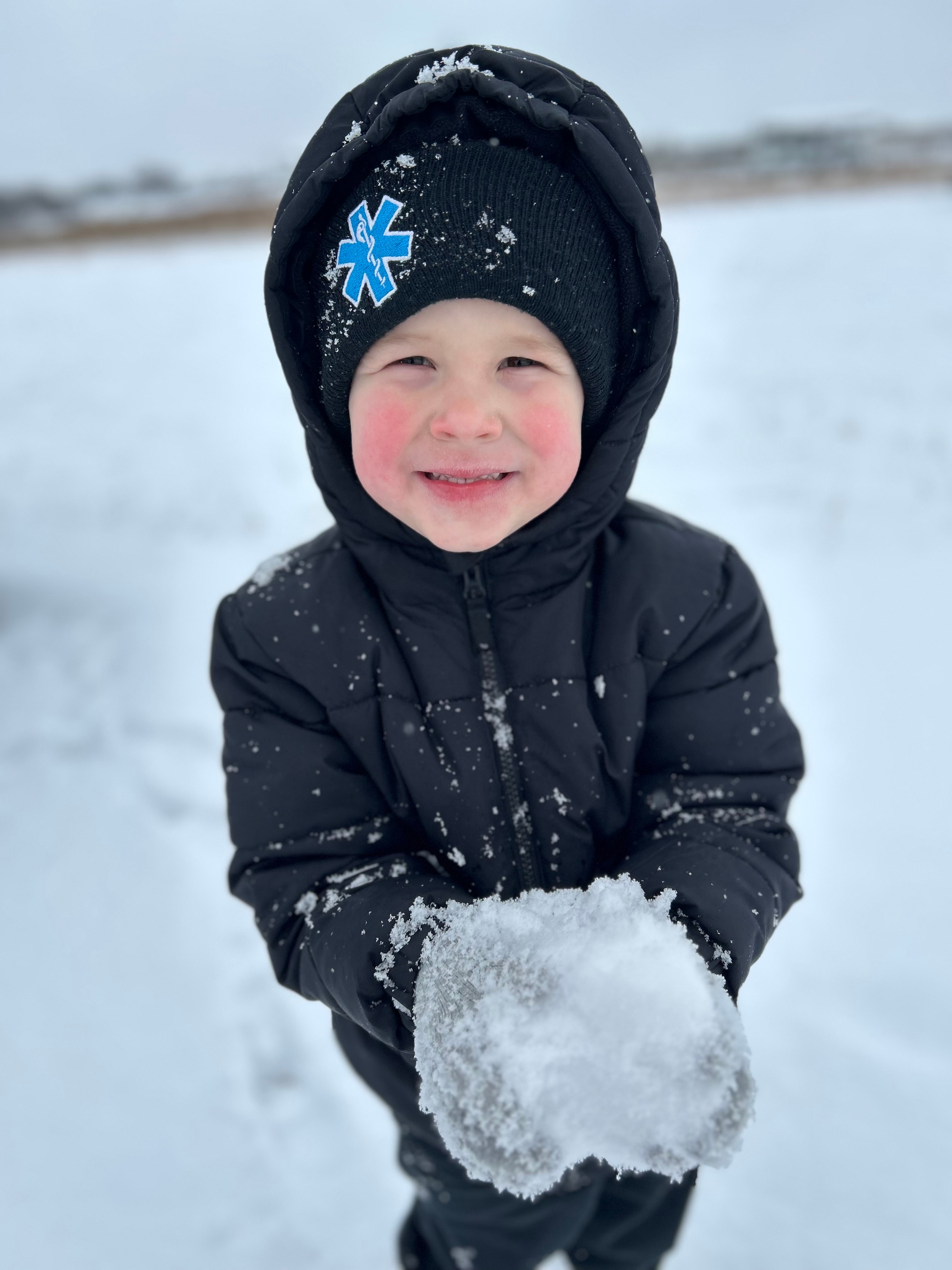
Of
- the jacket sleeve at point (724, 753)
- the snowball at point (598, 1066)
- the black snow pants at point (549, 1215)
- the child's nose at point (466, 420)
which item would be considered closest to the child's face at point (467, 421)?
the child's nose at point (466, 420)

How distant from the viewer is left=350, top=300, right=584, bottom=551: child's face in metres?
0.96

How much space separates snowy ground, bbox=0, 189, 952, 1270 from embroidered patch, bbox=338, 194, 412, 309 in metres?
1.66

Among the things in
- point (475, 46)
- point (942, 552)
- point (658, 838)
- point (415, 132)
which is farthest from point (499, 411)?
point (942, 552)

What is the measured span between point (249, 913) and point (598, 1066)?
1.54m

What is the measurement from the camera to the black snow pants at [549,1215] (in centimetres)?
141

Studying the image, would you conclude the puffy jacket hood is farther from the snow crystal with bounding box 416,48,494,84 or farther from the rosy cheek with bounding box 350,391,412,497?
the rosy cheek with bounding box 350,391,412,497

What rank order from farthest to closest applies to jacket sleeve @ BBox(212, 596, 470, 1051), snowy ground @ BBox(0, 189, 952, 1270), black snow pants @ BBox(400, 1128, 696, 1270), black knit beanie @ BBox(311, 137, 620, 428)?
snowy ground @ BBox(0, 189, 952, 1270)
black snow pants @ BBox(400, 1128, 696, 1270)
jacket sleeve @ BBox(212, 596, 470, 1051)
black knit beanie @ BBox(311, 137, 620, 428)

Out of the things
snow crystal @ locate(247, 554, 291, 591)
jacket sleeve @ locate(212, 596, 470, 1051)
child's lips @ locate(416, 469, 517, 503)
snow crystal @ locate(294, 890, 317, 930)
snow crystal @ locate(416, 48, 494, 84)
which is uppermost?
snow crystal @ locate(416, 48, 494, 84)

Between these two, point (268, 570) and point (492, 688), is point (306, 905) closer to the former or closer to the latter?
point (492, 688)

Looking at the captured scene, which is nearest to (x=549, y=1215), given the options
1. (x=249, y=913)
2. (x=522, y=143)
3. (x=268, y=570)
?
(x=249, y=913)

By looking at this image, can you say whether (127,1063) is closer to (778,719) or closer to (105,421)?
(778,719)

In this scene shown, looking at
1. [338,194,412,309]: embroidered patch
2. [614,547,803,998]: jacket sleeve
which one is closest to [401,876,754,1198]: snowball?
[614,547,803,998]: jacket sleeve

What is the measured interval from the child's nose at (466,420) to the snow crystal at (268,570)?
1.47 feet

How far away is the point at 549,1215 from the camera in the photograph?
56.1 inches
